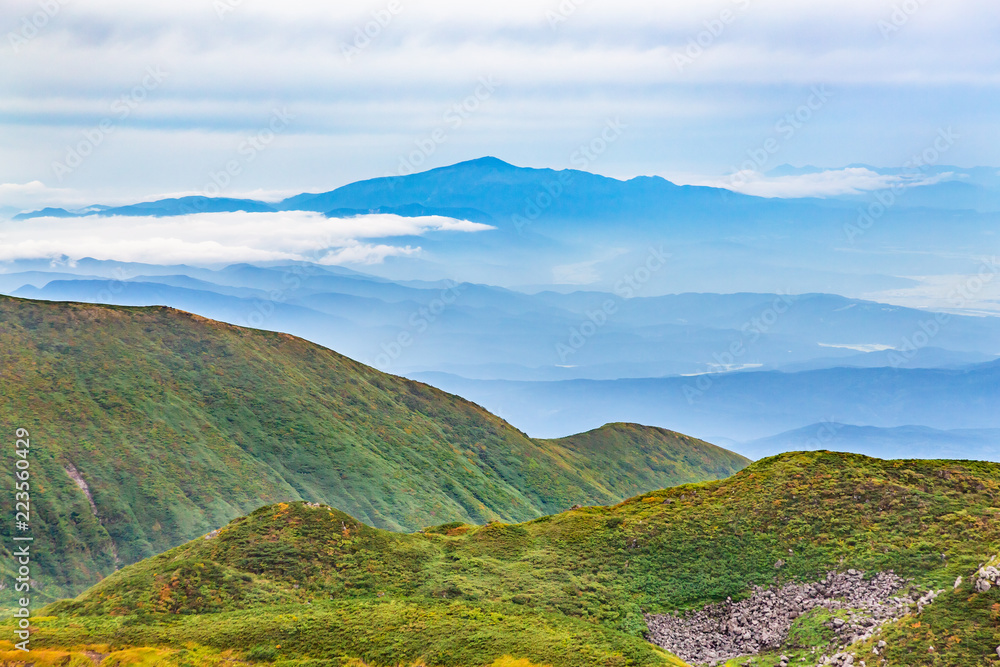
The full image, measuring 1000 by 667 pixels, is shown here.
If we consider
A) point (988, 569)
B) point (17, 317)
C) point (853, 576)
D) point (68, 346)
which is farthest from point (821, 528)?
point (17, 317)

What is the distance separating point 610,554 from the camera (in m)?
68.5

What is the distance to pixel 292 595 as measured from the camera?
62.4 meters

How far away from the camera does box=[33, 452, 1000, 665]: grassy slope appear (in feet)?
195

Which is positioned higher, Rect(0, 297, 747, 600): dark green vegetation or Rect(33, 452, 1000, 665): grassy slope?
Rect(0, 297, 747, 600): dark green vegetation

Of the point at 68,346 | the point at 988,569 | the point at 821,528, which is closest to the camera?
the point at 988,569

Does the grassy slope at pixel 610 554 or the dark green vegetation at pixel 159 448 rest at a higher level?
the dark green vegetation at pixel 159 448

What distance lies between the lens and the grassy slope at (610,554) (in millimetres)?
59375

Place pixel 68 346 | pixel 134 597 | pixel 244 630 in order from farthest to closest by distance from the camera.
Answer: pixel 68 346 → pixel 134 597 → pixel 244 630

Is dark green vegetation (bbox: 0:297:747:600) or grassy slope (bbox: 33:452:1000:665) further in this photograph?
dark green vegetation (bbox: 0:297:747:600)

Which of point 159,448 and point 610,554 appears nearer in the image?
point 610,554

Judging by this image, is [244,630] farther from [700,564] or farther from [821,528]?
[821,528]

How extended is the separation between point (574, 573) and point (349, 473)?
120m

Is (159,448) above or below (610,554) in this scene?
above

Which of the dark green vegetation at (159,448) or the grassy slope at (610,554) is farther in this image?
the dark green vegetation at (159,448)
